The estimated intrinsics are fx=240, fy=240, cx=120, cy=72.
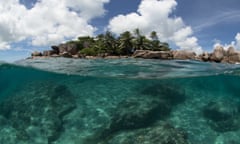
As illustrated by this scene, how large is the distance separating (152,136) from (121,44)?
165 feet

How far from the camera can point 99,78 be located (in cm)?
2059

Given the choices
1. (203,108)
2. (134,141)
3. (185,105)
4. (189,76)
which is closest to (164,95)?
(185,105)

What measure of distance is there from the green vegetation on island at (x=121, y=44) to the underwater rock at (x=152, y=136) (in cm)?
4654

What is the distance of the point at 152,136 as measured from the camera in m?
11.1

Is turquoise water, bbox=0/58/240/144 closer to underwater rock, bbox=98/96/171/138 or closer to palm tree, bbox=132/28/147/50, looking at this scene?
underwater rock, bbox=98/96/171/138

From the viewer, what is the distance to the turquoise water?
39.5ft

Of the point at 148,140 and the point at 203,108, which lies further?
the point at 203,108

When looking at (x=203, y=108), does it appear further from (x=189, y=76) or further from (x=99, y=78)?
(x=99, y=78)

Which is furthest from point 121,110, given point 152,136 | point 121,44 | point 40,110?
point 121,44

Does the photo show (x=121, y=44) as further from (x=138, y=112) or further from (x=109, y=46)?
(x=138, y=112)

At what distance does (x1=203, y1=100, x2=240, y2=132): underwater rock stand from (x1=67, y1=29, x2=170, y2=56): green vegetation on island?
43.5m

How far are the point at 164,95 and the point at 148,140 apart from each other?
5.89m

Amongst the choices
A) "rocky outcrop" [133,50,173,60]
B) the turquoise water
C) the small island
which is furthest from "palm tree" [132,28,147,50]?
the turquoise water

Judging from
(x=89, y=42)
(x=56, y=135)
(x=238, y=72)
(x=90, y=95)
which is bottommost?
(x=56, y=135)
